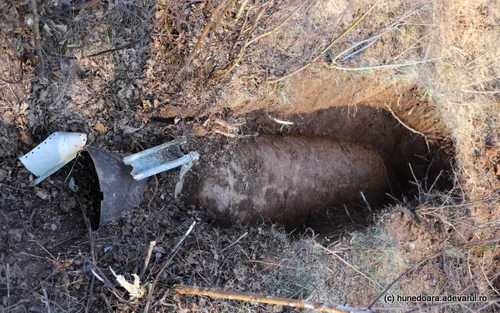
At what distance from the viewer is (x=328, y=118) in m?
Result: 4.40

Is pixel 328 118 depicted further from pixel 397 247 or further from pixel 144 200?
pixel 144 200

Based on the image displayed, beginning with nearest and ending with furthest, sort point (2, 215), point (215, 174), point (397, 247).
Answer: point (2, 215), point (215, 174), point (397, 247)

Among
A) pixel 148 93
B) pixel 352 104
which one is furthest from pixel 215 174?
pixel 352 104

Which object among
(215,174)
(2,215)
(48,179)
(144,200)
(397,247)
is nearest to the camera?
(2,215)

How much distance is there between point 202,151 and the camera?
A: 3.52 metres

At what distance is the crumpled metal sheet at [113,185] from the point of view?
2992 mm

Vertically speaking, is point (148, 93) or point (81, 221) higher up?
point (148, 93)

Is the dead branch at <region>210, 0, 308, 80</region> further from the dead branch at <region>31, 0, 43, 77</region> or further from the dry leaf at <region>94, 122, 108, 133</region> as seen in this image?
the dead branch at <region>31, 0, 43, 77</region>

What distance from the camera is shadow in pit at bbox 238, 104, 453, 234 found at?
4.14 meters

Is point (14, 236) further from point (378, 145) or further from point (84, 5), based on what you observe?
point (378, 145)

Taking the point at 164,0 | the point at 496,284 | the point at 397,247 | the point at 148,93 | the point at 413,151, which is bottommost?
the point at 496,284

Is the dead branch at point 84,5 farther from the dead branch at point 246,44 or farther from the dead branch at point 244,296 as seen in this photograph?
the dead branch at point 244,296

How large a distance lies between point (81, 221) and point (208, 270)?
931 millimetres

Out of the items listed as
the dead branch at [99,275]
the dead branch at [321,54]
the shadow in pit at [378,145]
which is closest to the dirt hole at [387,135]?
the shadow in pit at [378,145]
